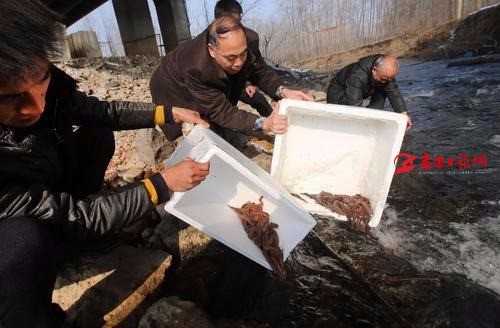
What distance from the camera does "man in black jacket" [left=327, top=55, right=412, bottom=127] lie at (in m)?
4.43

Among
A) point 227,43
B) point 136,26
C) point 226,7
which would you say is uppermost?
point 136,26

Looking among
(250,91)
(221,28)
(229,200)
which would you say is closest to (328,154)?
(229,200)

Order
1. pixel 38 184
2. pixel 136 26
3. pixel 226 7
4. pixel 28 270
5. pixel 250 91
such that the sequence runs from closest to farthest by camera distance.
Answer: pixel 28 270
pixel 38 184
pixel 250 91
pixel 226 7
pixel 136 26

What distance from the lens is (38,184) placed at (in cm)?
185

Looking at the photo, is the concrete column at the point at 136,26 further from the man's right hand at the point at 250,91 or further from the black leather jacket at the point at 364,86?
the black leather jacket at the point at 364,86

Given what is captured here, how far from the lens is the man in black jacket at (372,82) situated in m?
4.43

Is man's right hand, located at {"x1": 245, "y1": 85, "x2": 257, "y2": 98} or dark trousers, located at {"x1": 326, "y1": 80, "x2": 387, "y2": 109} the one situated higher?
man's right hand, located at {"x1": 245, "y1": 85, "x2": 257, "y2": 98}

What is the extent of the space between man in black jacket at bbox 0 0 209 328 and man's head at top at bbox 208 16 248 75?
1364 millimetres

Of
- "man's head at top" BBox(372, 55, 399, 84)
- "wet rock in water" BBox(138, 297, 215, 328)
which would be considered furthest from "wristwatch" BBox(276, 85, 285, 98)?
"wet rock in water" BBox(138, 297, 215, 328)

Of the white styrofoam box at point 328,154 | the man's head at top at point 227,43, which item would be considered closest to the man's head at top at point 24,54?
the man's head at top at point 227,43

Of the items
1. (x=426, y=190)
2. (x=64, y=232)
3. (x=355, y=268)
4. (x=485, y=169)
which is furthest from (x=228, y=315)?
(x=485, y=169)

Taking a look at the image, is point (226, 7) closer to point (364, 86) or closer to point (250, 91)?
point (250, 91)

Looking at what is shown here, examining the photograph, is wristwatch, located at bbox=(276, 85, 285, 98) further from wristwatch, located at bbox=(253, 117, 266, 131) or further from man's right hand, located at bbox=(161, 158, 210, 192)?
man's right hand, located at bbox=(161, 158, 210, 192)

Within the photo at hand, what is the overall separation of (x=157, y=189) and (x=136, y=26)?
11794 mm
